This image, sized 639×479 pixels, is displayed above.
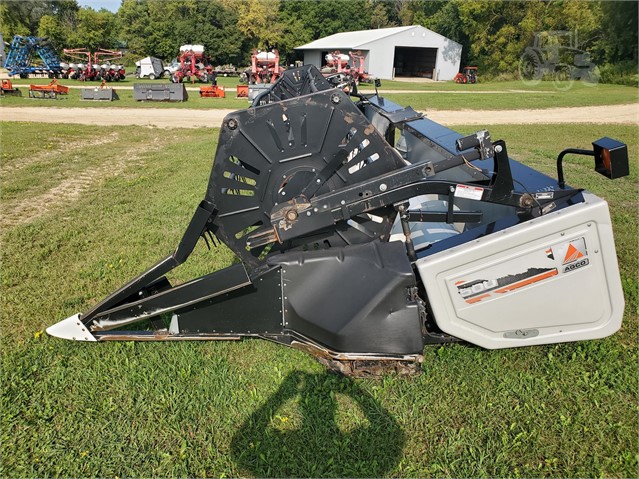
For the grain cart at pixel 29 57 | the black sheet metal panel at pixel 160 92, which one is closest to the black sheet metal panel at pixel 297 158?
the black sheet metal panel at pixel 160 92

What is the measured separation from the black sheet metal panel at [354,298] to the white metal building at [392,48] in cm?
3860

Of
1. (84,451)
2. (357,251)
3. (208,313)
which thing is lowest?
(84,451)

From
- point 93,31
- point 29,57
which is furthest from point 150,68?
Answer: point 93,31

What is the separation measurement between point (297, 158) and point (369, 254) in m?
0.71

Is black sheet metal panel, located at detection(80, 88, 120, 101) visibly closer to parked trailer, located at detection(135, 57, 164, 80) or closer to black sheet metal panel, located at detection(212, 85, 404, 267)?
parked trailer, located at detection(135, 57, 164, 80)

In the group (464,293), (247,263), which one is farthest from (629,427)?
(247,263)

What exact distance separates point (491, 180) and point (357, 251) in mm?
909

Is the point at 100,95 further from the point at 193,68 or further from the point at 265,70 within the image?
the point at 193,68

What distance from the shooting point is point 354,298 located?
2682 millimetres

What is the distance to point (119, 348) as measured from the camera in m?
3.17

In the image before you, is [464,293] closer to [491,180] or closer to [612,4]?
[491,180]

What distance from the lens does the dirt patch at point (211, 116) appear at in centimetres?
1493

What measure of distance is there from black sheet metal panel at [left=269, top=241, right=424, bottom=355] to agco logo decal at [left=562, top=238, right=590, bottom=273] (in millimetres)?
865

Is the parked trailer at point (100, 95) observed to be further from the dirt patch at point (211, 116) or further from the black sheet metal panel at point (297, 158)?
the black sheet metal panel at point (297, 158)
